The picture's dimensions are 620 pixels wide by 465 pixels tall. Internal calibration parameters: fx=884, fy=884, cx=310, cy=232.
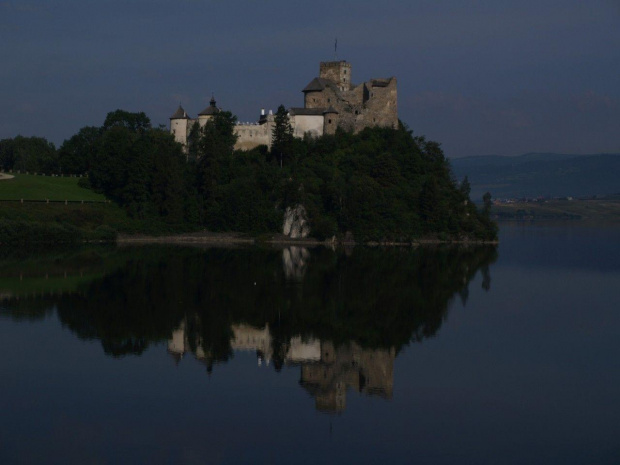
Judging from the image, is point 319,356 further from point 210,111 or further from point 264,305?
point 210,111

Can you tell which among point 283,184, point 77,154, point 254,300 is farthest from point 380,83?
point 254,300

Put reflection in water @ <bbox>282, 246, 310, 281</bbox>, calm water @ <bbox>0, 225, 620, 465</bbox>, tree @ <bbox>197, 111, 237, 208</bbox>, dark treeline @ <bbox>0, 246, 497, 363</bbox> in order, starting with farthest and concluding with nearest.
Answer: tree @ <bbox>197, 111, 237, 208</bbox> < reflection in water @ <bbox>282, 246, 310, 281</bbox> < dark treeline @ <bbox>0, 246, 497, 363</bbox> < calm water @ <bbox>0, 225, 620, 465</bbox>

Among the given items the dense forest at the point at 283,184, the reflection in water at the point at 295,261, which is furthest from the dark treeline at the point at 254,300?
the dense forest at the point at 283,184

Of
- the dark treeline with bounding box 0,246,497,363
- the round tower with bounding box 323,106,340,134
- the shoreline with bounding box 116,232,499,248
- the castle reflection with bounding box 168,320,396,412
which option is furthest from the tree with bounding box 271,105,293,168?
the castle reflection with bounding box 168,320,396,412

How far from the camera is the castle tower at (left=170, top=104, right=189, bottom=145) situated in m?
75.0

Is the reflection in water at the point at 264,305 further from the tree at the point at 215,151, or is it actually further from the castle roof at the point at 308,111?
the castle roof at the point at 308,111

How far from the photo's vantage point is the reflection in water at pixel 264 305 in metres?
26.2

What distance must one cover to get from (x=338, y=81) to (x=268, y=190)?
13593 millimetres

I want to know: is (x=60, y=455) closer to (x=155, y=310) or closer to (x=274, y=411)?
(x=274, y=411)

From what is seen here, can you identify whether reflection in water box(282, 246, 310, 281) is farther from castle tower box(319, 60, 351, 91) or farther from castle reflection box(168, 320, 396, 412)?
castle tower box(319, 60, 351, 91)

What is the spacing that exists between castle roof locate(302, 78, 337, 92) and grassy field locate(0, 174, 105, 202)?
1973 cm

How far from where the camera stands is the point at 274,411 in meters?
20.6

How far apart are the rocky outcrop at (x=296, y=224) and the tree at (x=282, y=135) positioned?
521 centimetres

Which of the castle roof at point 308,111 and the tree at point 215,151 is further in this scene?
the castle roof at point 308,111
